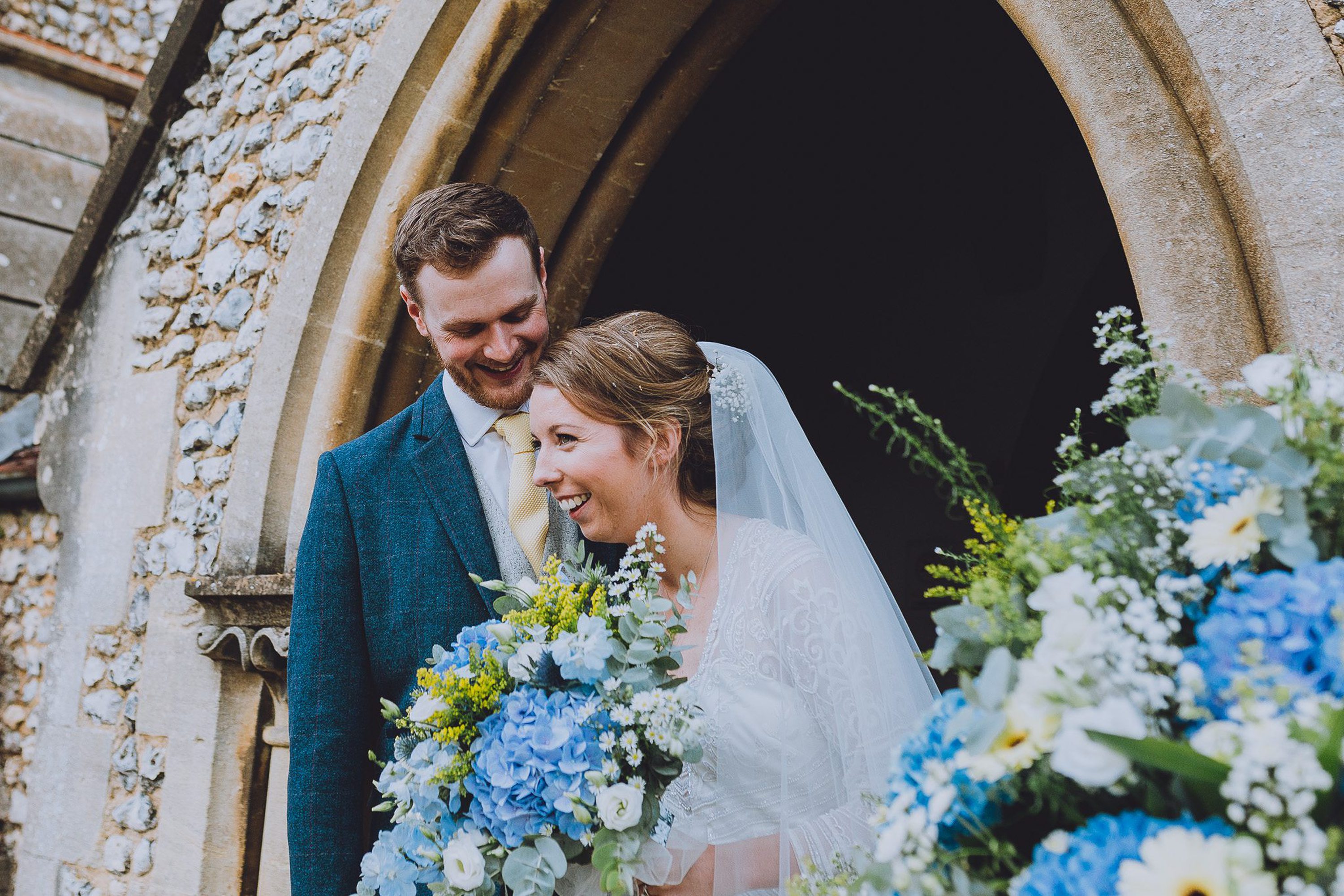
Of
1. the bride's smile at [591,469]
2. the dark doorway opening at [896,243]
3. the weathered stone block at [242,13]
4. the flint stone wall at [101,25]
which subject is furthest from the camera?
the flint stone wall at [101,25]

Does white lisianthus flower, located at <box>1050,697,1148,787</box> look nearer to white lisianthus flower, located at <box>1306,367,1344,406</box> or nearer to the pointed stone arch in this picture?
white lisianthus flower, located at <box>1306,367,1344,406</box>

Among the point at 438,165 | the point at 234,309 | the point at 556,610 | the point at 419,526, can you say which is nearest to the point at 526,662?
the point at 556,610

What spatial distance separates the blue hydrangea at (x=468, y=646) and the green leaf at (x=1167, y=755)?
3.10 feet

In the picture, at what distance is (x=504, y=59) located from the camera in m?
2.88

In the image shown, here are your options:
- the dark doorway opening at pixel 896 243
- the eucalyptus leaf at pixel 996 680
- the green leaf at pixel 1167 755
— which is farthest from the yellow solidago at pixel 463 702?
the dark doorway opening at pixel 896 243

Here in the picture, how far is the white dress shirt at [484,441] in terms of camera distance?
2.16 m

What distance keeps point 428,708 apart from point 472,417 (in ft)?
2.99

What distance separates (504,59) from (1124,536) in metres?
2.49

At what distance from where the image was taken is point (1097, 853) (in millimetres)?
753

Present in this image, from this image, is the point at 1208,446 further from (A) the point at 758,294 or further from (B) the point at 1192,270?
(A) the point at 758,294

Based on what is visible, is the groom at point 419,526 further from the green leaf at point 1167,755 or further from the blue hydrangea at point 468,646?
the green leaf at point 1167,755

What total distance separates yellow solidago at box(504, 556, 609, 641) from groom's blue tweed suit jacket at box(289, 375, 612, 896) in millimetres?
519

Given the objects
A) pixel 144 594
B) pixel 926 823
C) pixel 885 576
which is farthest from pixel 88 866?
pixel 885 576

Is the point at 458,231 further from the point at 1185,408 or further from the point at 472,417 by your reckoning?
the point at 1185,408
